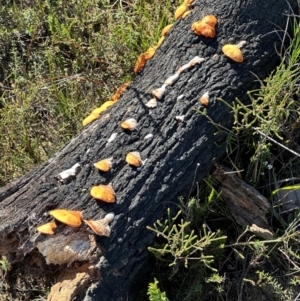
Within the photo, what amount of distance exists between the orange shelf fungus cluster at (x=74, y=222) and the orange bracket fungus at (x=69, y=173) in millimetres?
203

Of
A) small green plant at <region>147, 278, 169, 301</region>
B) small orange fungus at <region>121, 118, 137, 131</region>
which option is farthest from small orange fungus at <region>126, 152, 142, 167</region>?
small green plant at <region>147, 278, 169, 301</region>

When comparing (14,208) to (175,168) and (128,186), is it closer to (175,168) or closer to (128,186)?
(128,186)

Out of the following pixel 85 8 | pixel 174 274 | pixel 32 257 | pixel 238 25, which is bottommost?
pixel 174 274

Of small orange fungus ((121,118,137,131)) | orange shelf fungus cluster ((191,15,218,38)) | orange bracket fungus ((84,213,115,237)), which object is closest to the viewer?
orange bracket fungus ((84,213,115,237))

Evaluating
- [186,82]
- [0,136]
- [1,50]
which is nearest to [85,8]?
[1,50]

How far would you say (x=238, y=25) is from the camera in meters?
2.79

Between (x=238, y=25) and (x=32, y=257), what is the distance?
168 cm

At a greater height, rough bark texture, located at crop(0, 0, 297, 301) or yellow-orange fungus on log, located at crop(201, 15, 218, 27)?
yellow-orange fungus on log, located at crop(201, 15, 218, 27)

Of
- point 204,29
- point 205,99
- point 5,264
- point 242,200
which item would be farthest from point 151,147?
point 5,264

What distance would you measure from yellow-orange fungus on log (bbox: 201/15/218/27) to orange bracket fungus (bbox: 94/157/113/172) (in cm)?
94

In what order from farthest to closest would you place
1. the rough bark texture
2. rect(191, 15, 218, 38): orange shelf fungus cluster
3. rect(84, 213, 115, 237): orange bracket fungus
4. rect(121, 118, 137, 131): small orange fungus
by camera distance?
rect(191, 15, 218, 38): orange shelf fungus cluster → rect(121, 118, 137, 131): small orange fungus → the rough bark texture → rect(84, 213, 115, 237): orange bracket fungus

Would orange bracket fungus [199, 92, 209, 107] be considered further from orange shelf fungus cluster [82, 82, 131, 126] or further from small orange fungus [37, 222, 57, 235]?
small orange fungus [37, 222, 57, 235]

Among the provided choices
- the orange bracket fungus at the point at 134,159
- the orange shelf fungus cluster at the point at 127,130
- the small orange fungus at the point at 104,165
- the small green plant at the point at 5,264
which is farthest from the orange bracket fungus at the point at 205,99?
the small green plant at the point at 5,264

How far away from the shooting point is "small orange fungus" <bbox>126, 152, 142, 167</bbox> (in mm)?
2562
